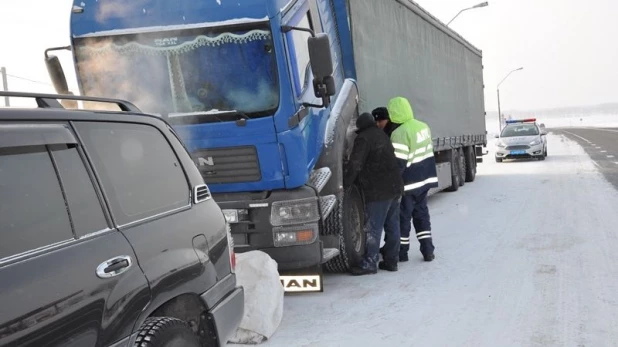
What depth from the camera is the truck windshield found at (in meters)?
4.94

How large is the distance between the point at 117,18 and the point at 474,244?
16.7 feet

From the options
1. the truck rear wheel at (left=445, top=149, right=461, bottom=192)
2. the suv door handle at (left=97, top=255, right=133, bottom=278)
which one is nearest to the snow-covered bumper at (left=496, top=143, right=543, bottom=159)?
the truck rear wheel at (left=445, top=149, right=461, bottom=192)

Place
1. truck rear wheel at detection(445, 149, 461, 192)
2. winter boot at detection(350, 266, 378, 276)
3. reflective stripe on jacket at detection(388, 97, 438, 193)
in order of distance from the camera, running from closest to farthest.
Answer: winter boot at detection(350, 266, 378, 276) → reflective stripe on jacket at detection(388, 97, 438, 193) → truck rear wheel at detection(445, 149, 461, 192)

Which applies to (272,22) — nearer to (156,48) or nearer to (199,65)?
(199,65)

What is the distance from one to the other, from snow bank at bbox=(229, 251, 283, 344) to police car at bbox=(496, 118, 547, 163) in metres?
19.9

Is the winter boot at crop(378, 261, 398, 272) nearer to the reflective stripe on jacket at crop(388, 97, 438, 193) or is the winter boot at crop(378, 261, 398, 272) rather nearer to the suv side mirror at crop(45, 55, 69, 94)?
the reflective stripe on jacket at crop(388, 97, 438, 193)

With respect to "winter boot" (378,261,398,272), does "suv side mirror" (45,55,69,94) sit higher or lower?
higher

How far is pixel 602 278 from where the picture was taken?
5.47 metres

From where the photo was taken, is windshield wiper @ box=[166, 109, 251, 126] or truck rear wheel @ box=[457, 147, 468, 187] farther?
truck rear wheel @ box=[457, 147, 468, 187]

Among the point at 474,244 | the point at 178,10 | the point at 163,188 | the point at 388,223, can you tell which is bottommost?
the point at 474,244

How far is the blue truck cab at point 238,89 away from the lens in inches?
193

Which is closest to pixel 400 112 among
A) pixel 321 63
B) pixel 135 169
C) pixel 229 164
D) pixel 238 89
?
pixel 321 63

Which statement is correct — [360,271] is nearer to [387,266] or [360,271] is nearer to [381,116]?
[387,266]

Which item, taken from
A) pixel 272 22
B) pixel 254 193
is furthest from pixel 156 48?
pixel 254 193
